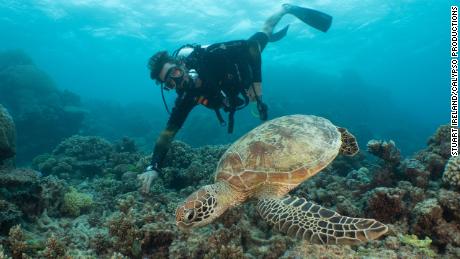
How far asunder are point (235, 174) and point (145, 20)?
94.5 ft

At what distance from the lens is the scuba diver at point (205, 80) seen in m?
5.58

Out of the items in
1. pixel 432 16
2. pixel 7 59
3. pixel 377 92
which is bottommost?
pixel 377 92

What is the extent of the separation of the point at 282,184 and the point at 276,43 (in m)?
34.3

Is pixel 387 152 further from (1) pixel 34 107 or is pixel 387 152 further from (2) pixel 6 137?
(1) pixel 34 107

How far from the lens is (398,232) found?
3.31 metres

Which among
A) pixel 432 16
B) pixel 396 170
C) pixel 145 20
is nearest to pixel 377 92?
pixel 432 16

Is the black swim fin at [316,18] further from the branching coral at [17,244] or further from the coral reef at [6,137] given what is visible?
the branching coral at [17,244]

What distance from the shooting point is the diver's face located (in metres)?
5.58

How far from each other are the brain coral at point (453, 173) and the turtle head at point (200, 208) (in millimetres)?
3132

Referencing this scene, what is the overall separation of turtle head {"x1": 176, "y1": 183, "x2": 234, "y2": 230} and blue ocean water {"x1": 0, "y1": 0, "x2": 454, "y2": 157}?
18097mm

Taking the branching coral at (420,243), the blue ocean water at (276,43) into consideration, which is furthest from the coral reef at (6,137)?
the blue ocean water at (276,43)

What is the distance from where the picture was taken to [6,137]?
544 centimetres

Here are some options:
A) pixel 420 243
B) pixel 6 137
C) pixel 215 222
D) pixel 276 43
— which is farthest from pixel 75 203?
pixel 276 43

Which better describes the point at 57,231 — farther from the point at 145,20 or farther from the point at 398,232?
the point at 145,20
